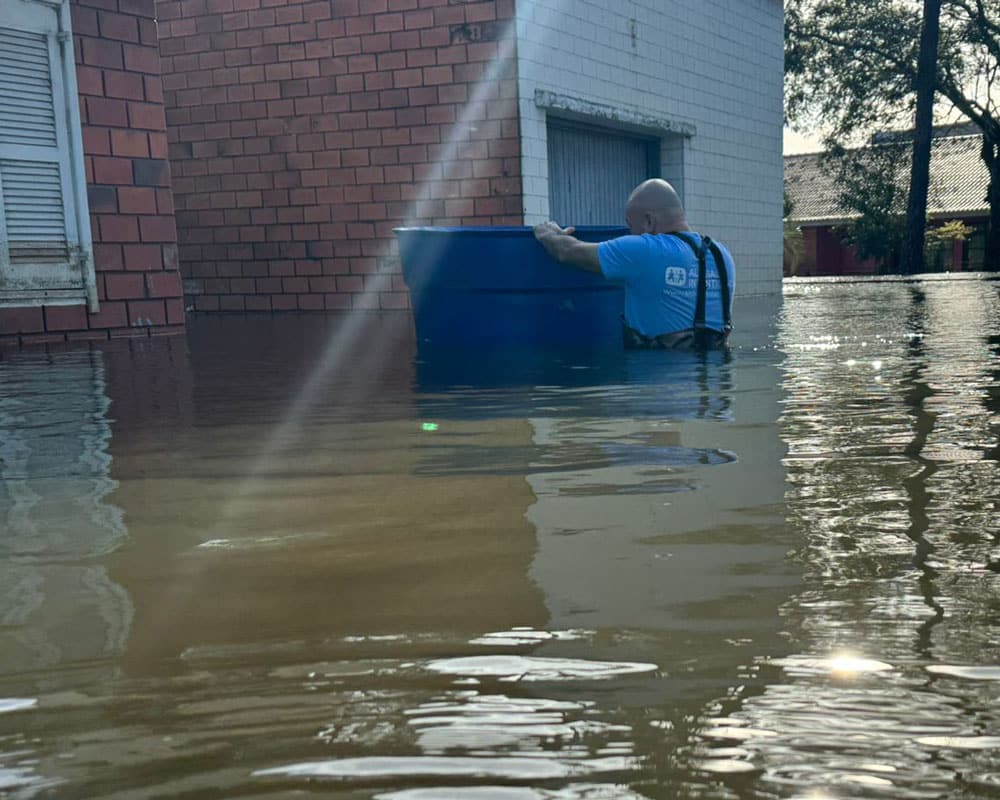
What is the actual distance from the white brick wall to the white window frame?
13.2ft

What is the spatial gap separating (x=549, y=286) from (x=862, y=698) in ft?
17.1

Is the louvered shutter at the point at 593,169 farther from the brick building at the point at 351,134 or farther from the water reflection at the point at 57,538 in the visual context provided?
the water reflection at the point at 57,538

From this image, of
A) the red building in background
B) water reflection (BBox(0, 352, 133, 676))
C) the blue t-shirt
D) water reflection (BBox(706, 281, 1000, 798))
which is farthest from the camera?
the red building in background

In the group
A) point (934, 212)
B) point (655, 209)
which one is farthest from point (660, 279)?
point (934, 212)

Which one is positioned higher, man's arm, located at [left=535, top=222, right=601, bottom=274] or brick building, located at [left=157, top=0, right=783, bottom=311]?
brick building, located at [left=157, top=0, right=783, bottom=311]

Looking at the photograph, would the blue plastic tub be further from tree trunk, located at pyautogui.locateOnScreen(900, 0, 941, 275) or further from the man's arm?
tree trunk, located at pyautogui.locateOnScreen(900, 0, 941, 275)

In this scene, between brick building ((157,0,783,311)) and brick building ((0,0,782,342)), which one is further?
brick building ((157,0,783,311))

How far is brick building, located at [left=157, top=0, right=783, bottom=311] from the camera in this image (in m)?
9.87

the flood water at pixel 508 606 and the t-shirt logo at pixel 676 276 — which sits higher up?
the t-shirt logo at pixel 676 276

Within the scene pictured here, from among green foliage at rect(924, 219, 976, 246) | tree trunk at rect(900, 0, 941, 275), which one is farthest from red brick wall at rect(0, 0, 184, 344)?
green foliage at rect(924, 219, 976, 246)

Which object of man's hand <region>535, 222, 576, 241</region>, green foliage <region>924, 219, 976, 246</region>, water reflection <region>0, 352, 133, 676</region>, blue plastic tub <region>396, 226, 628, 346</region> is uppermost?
green foliage <region>924, 219, 976, 246</region>

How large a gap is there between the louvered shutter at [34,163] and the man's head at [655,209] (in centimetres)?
375

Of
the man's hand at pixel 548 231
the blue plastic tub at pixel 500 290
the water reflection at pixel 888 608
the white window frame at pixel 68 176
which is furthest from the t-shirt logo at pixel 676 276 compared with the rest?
the white window frame at pixel 68 176

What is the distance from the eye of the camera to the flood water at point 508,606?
42.2 inches
